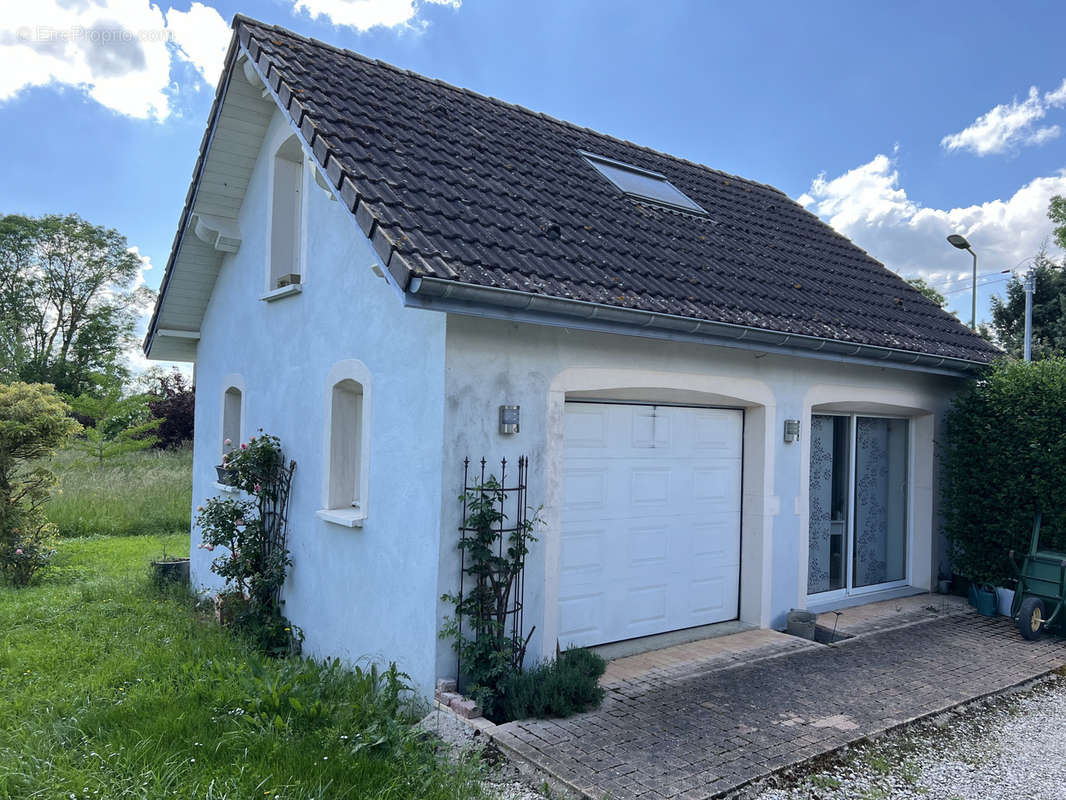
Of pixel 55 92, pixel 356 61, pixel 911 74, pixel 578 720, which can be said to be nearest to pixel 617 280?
pixel 578 720

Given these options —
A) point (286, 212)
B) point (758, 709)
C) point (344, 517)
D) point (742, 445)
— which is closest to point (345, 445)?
point (344, 517)

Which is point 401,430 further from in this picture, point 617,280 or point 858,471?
point 858,471

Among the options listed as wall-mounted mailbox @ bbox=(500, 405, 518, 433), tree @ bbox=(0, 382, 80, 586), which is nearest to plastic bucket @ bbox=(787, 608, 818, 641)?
wall-mounted mailbox @ bbox=(500, 405, 518, 433)

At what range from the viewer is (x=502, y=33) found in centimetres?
965

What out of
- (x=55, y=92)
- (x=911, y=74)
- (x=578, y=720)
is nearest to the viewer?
(x=578, y=720)

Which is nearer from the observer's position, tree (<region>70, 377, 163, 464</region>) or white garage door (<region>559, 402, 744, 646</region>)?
white garage door (<region>559, 402, 744, 646</region>)

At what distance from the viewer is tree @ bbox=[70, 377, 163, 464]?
20.3 meters

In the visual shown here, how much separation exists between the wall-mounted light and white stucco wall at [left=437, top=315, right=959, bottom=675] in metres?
0.08

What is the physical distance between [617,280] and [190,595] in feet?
23.7

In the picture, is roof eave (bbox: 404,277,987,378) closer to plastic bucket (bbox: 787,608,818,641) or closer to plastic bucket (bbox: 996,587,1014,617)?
plastic bucket (bbox: 787,608,818,641)

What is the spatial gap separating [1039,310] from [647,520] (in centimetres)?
2561

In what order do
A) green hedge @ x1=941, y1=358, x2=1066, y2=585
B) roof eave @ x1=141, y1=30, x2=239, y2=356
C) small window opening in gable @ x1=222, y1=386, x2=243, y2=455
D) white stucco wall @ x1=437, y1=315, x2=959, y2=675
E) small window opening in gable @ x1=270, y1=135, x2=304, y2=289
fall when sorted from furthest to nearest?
small window opening in gable @ x1=222, y1=386, x2=243, y2=455 → small window opening in gable @ x1=270, y1=135, x2=304, y2=289 → green hedge @ x1=941, y1=358, x2=1066, y2=585 → roof eave @ x1=141, y1=30, x2=239, y2=356 → white stucco wall @ x1=437, y1=315, x2=959, y2=675

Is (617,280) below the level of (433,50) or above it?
below

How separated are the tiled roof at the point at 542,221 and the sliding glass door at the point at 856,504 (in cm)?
134
